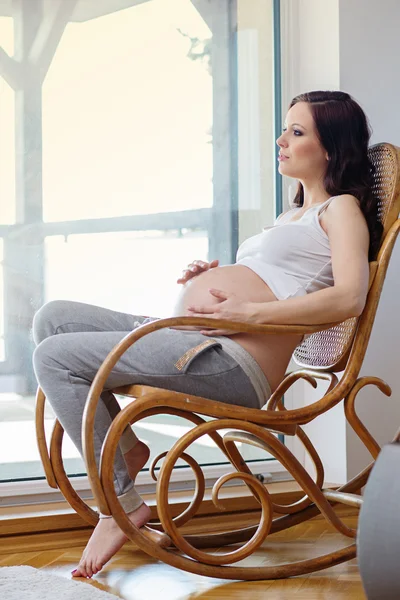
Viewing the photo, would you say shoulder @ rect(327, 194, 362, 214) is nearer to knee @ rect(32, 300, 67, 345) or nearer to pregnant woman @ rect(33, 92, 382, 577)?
pregnant woman @ rect(33, 92, 382, 577)

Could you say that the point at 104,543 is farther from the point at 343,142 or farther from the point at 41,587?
the point at 343,142

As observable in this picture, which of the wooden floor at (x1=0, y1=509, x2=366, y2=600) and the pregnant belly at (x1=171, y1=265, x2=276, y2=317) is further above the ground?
the pregnant belly at (x1=171, y1=265, x2=276, y2=317)

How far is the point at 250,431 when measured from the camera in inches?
70.2

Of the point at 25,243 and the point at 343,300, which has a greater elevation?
the point at 25,243

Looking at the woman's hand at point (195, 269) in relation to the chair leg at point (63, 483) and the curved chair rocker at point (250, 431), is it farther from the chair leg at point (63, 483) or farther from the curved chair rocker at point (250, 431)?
the chair leg at point (63, 483)

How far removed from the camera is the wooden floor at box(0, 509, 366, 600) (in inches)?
70.3

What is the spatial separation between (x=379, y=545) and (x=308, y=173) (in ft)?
4.88

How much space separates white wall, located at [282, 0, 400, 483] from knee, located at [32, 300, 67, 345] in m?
1.07

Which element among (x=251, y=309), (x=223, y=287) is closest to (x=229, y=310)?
(x=251, y=309)

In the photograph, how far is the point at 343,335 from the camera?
2098 mm

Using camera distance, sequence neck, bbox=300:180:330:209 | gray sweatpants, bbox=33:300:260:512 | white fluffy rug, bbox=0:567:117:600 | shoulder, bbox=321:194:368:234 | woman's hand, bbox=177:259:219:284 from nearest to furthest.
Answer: white fluffy rug, bbox=0:567:117:600, gray sweatpants, bbox=33:300:260:512, shoulder, bbox=321:194:368:234, woman's hand, bbox=177:259:219:284, neck, bbox=300:180:330:209

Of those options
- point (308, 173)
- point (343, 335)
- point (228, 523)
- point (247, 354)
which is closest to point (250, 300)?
point (247, 354)

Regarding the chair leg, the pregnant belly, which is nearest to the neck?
the pregnant belly

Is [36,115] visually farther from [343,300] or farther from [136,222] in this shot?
[343,300]
